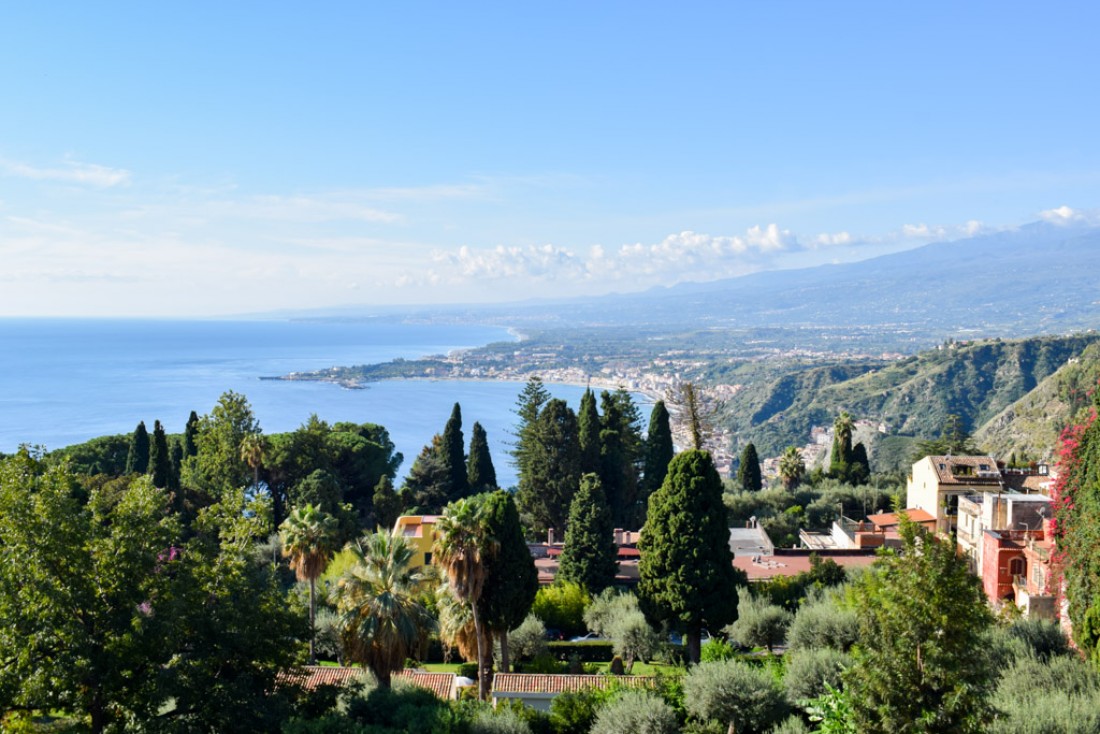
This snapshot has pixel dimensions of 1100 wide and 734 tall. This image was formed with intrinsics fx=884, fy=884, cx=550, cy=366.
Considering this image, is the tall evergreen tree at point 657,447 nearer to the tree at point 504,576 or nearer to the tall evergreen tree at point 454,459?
the tall evergreen tree at point 454,459

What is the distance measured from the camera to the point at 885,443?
7744cm

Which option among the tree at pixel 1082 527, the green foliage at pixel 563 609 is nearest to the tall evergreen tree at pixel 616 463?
the green foliage at pixel 563 609

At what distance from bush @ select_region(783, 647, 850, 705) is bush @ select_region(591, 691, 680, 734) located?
2115mm

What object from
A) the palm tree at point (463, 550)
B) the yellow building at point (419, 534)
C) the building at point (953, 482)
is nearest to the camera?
the palm tree at point (463, 550)

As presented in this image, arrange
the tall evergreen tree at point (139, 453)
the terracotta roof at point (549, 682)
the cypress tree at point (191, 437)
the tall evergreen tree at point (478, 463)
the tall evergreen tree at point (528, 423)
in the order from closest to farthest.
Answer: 1. the terracotta roof at point (549, 682)
2. the tall evergreen tree at point (528, 423)
3. the tall evergreen tree at point (139, 453)
4. the tall evergreen tree at point (478, 463)
5. the cypress tree at point (191, 437)

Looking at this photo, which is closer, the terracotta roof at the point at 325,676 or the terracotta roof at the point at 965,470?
the terracotta roof at the point at 325,676

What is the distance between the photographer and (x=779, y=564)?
28344 millimetres

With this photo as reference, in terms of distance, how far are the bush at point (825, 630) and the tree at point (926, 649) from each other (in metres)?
6.85

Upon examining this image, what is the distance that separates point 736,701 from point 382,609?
6.45 m

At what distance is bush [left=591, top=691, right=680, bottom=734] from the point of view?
44.0 ft

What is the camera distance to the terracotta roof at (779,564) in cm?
2702

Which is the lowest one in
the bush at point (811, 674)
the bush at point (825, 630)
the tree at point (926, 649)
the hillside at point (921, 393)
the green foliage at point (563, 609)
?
the hillside at point (921, 393)

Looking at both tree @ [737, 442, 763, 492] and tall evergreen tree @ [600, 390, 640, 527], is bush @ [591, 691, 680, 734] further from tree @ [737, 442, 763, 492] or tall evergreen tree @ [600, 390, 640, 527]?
tree @ [737, 442, 763, 492]

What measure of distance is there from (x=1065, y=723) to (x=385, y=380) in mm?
151477
